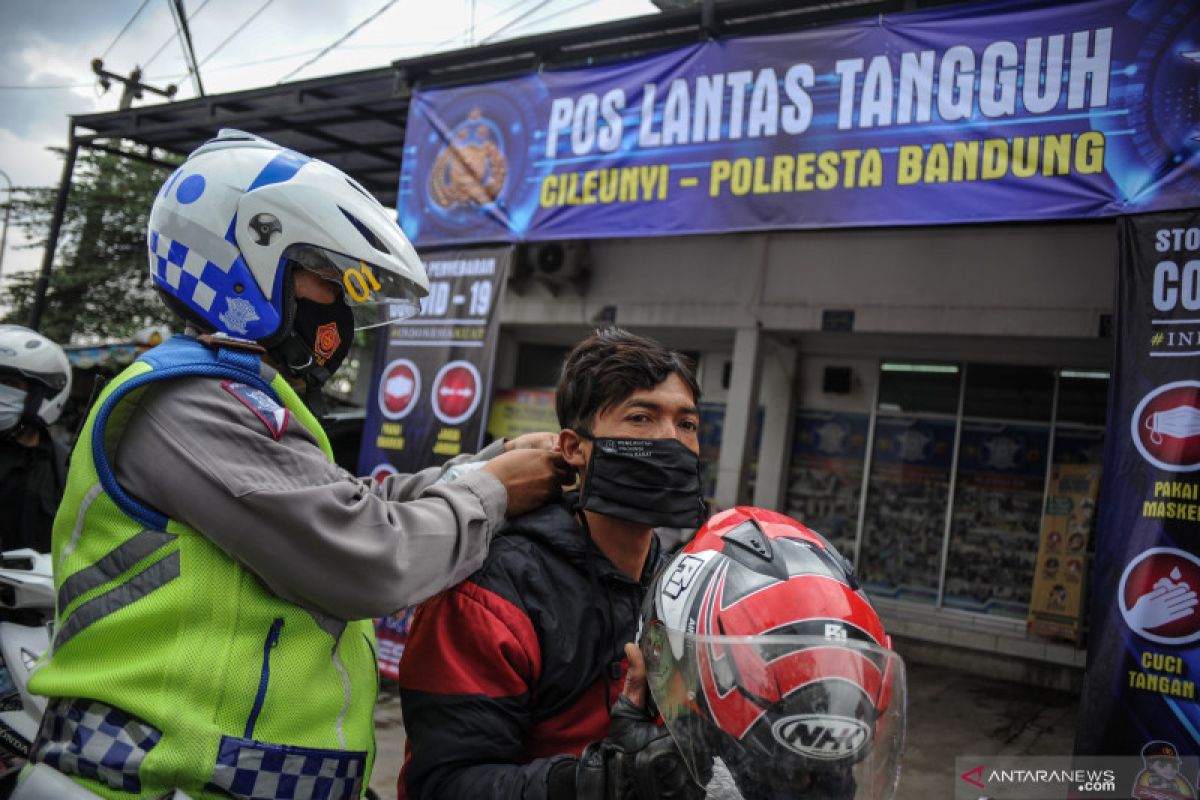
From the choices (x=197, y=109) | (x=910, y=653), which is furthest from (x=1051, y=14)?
(x=197, y=109)

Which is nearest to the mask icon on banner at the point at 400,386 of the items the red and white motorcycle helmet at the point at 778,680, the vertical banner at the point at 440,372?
the vertical banner at the point at 440,372

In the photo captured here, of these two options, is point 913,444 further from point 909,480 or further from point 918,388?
point 918,388

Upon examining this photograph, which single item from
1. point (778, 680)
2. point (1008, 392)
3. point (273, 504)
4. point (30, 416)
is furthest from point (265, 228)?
point (1008, 392)

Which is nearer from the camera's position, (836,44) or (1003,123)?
(1003,123)

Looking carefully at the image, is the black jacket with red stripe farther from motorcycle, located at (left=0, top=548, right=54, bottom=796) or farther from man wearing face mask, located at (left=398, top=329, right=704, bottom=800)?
motorcycle, located at (left=0, top=548, right=54, bottom=796)

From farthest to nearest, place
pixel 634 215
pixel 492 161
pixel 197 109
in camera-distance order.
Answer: pixel 197 109, pixel 492 161, pixel 634 215

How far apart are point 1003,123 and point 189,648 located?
15.8 feet

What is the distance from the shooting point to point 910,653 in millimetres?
8180

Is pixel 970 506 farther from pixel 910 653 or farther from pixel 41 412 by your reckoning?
pixel 41 412

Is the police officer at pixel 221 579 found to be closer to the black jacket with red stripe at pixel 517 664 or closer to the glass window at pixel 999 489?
the black jacket with red stripe at pixel 517 664

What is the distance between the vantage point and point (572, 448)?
1.98m

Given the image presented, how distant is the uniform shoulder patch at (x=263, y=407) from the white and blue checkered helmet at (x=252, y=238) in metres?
0.20

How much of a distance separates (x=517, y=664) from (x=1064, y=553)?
7.86 metres

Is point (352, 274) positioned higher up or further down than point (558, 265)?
further down
